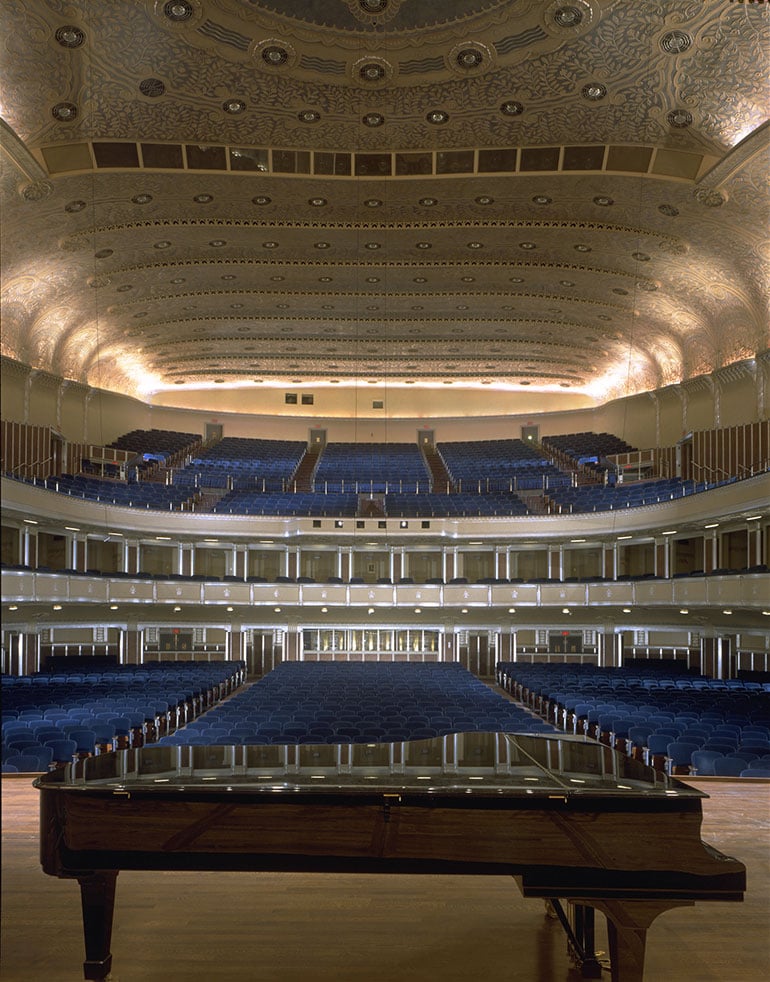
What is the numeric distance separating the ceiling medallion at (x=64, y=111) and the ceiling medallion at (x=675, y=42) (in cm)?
857

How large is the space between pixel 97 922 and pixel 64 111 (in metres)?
12.2

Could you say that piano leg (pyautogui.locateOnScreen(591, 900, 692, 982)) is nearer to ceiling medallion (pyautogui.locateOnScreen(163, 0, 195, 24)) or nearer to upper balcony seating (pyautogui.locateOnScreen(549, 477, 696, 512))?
ceiling medallion (pyautogui.locateOnScreen(163, 0, 195, 24))

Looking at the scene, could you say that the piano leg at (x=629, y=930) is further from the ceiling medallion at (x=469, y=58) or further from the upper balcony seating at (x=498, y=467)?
the upper balcony seating at (x=498, y=467)

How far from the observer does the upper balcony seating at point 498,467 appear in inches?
1105

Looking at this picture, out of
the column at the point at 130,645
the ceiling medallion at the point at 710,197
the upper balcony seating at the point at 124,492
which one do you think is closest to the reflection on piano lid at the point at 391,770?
the ceiling medallion at the point at 710,197

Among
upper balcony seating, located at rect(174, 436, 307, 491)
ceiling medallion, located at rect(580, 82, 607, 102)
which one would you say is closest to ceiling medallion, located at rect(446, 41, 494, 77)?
ceiling medallion, located at rect(580, 82, 607, 102)

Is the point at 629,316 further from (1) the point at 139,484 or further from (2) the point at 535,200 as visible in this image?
(1) the point at 139,484

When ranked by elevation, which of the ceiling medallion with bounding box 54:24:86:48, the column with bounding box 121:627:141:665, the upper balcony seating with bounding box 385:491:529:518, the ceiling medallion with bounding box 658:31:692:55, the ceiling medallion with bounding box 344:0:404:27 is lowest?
the column with bounding box 121:627:141:665

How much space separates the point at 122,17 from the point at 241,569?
59.2 ft

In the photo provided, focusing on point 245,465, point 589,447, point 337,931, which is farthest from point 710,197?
point 245,465

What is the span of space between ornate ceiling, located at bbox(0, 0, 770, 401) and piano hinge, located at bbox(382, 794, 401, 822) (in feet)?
34.7

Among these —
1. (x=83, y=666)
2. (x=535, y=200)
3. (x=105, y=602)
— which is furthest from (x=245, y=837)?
(x=83, y=666)

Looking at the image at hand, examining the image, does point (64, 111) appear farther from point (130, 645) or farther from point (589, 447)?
point (589, 447)

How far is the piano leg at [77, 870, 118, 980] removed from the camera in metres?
3.44
